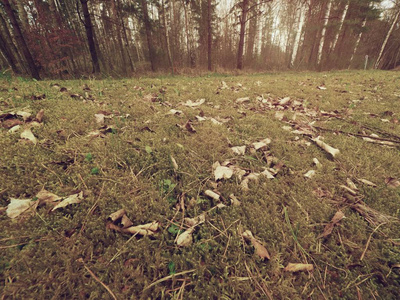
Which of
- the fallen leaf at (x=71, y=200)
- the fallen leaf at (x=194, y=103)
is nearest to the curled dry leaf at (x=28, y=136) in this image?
the fallen leaf at (x=71, y=200)

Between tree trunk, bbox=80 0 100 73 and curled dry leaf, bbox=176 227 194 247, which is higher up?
tree trunk, bbox=80 0 100 73

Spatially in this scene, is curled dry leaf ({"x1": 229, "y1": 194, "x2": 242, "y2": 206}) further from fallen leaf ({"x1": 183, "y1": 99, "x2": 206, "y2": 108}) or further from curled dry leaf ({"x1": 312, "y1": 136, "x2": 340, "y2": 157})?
fallen leaf ({"x1": 183, "y1": 99, "x2": 206, "y2": 108})

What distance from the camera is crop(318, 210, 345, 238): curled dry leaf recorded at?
1059mm

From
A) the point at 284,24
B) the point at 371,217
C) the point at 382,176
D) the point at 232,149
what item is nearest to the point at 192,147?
the point at 232,149

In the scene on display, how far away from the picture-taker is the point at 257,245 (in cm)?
97

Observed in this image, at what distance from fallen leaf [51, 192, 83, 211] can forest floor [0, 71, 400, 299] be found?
0.04ft

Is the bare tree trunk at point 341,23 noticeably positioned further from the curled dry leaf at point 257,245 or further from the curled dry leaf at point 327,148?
the curled dry leaf at point 257,245

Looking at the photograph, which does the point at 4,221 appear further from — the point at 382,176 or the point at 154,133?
the point at 382,176

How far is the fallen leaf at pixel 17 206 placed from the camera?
0.90 metres

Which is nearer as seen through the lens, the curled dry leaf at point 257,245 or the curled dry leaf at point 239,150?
the curled dry leaf at point 257,245

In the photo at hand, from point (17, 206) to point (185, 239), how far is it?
955 mm

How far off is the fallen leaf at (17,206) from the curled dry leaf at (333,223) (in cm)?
173

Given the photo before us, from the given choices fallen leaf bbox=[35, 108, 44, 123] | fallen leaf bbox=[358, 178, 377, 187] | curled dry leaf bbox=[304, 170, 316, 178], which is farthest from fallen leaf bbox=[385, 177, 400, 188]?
fallen leaf bbox=[35, 108, 44, 123]

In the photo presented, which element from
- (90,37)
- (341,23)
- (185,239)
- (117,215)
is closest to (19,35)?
(90,37)
